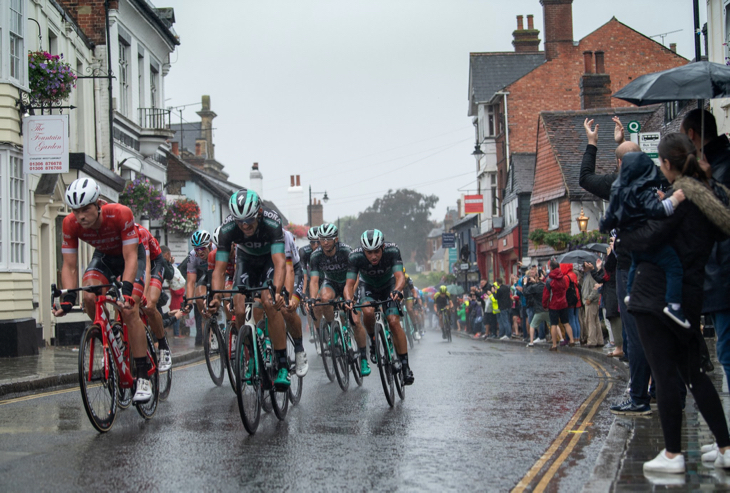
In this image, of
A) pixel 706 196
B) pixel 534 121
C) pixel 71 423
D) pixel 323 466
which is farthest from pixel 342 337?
pixel 534 121

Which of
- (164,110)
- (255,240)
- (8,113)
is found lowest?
(255,240)

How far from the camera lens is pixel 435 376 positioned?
1292 cm

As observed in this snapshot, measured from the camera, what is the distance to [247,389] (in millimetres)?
7434

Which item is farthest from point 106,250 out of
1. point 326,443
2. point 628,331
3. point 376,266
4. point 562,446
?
point 628,331

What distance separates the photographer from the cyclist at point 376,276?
9.92 m

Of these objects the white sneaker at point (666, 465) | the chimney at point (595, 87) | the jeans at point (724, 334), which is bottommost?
the white sneaker at point (666, 465)

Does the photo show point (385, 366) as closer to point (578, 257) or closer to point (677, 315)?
point (677, 315)

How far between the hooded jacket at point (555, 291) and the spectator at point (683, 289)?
548 inches

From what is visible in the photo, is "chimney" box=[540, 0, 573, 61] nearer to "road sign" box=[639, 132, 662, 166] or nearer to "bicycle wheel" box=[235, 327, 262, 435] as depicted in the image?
"road sign" box=[639, 132, 662, 166]

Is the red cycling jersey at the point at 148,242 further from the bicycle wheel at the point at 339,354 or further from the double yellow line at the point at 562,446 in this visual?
the double yellow line at the point at 562,446

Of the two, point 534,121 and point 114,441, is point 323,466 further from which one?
point 534,121

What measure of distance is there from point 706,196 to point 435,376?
7861mm

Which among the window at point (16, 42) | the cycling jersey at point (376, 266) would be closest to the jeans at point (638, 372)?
the cycling jersey at point (376, 266)

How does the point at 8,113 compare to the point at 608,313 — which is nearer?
the point at 608,313
